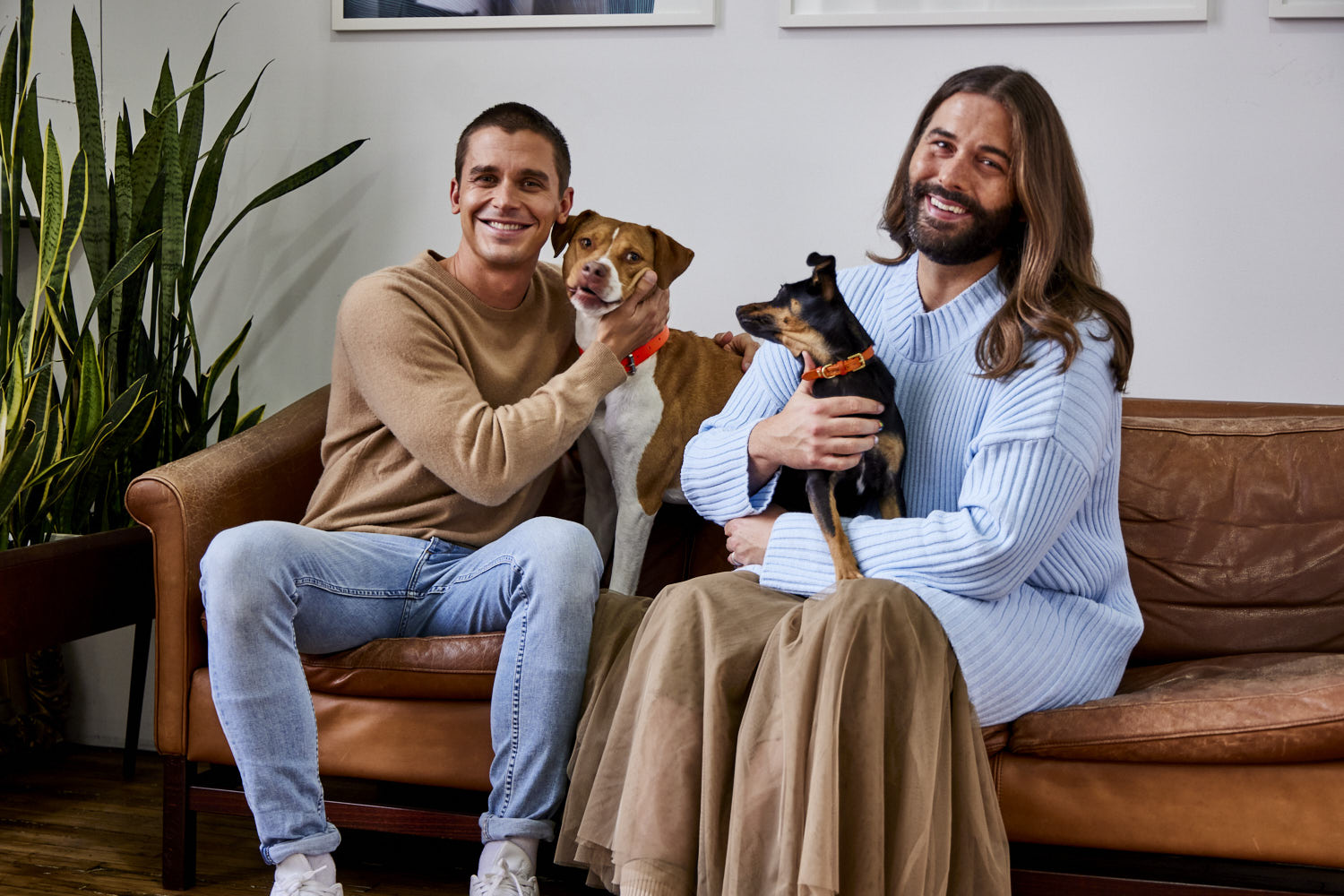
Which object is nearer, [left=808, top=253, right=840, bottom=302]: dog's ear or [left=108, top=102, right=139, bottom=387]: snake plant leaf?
[left=808, top=253, right=840, bottom=302]: dog's ear

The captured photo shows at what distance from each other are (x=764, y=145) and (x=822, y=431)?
135 centimetres

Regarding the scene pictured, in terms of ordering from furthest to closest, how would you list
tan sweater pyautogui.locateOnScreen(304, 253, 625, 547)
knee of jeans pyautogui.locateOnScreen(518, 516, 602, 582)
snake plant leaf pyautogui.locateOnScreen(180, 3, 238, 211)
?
snake plant leaf pyautogui.locateOnScreen(180, 3, 238, 211)
tan sweater pyautogui.locateOnScreen(304, 253, 625, 547)
knee of jeans pyautogui.locateOnScreen(518, 516, 602, 582)

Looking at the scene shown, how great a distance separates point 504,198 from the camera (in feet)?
7.11

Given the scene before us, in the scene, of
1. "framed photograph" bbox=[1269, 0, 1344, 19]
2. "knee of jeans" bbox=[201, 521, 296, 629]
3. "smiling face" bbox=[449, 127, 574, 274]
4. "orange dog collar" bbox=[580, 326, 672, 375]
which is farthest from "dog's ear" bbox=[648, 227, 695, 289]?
"framed photograph" bbox=[1269, 0, 1344, 19]

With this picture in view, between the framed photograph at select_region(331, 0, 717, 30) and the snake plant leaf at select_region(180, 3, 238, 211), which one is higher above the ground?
the framed photograph at select_region(331, 0, 717, 30)

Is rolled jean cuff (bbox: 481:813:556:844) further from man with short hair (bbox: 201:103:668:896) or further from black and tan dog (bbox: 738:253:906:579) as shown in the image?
black and tan dog (bbox: 738:253:906:579)

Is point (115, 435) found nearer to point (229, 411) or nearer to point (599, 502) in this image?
point (229, 411)

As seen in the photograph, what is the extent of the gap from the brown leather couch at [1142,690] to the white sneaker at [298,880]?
24 centimetres

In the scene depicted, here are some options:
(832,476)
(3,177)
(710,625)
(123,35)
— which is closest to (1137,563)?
(832,476)

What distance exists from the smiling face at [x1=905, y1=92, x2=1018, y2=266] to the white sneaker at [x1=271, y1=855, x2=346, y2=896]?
4.53 ft

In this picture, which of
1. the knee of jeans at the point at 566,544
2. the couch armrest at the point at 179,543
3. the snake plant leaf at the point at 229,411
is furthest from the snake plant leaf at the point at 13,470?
the knee of jeans at the point at 566,544

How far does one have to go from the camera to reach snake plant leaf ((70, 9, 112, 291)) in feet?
8.57

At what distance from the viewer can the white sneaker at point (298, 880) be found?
173cm

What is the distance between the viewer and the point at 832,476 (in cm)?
168
